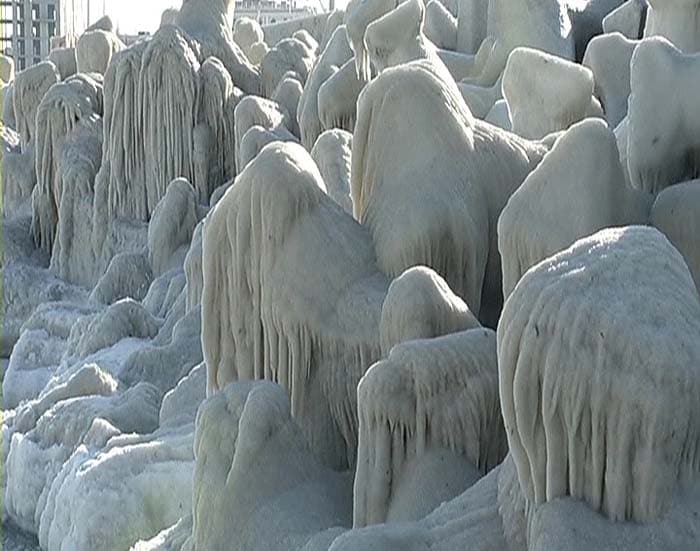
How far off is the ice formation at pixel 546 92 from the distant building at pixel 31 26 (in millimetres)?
24449

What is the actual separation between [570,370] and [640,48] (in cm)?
231

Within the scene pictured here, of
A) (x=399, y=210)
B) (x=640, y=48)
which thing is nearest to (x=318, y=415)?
(x=399, y=210)

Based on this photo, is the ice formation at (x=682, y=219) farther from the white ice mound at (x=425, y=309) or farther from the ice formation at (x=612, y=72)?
the ice formation at (x=612, y=72)

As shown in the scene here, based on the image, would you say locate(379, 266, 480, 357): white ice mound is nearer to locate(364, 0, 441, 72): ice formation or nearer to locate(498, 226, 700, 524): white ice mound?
locate(498, 226, 700, 524): white ice mound

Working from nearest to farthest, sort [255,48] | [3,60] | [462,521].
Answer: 1. [462,521]
2. [255,48]
3. [3,60]

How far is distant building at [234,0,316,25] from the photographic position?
97.0 feet

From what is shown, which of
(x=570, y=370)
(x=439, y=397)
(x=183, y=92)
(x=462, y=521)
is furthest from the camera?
(x=183, y=92)

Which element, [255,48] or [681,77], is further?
[255,48]

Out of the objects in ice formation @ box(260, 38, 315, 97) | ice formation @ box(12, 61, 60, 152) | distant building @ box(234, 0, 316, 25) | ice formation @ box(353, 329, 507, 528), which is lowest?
distant building @ box(234, 0, 316, 25)

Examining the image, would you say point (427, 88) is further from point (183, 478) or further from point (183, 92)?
point (183, 92)

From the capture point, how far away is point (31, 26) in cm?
2912

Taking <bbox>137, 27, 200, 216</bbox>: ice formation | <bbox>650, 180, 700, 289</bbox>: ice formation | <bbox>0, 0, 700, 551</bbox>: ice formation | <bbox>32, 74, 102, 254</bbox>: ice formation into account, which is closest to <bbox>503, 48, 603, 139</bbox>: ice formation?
<bbox>0, 0, 700, 551</bbox>: ice formation

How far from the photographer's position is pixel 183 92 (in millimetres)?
11578

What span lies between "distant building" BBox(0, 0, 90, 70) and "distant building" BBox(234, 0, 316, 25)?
4043mm
